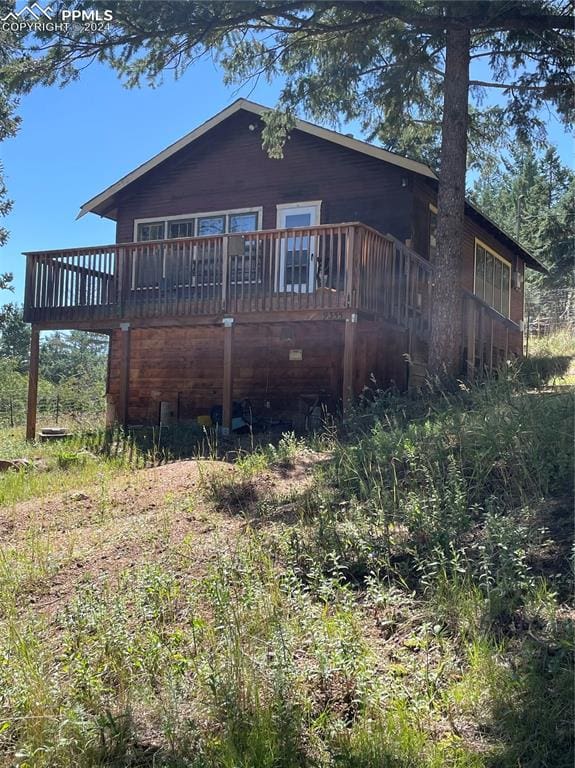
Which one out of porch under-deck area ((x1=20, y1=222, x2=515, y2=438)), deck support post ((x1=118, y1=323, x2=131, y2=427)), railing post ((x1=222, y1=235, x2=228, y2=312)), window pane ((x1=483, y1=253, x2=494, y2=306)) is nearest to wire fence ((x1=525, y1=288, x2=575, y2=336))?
window pane ((x1=483, y1=253, x2=494, y2=306))

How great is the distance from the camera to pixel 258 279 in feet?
38.1

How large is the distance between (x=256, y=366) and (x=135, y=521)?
836 centimetres

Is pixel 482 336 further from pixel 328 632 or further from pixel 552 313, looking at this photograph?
pixel 552 313

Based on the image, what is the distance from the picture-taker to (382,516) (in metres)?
4.70

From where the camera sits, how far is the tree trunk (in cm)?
1058

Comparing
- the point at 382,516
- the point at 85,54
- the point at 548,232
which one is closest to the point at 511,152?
the point at 85,54

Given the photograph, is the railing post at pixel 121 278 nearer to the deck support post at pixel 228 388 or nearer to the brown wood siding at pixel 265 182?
the deck support post at pixel 228 388

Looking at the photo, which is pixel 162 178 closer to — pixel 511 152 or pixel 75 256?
pixel 75 256

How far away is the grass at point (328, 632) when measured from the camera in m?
2.91

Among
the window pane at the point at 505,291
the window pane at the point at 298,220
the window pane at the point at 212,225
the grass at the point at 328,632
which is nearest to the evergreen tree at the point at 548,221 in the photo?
the window pane at the point at 505,291

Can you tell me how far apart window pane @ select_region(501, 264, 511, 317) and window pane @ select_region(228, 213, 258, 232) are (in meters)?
8.78

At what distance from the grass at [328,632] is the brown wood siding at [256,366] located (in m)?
7.09

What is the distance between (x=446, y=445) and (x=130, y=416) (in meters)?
10.9

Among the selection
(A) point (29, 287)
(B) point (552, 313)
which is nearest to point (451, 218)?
(A) point (29, 287)
